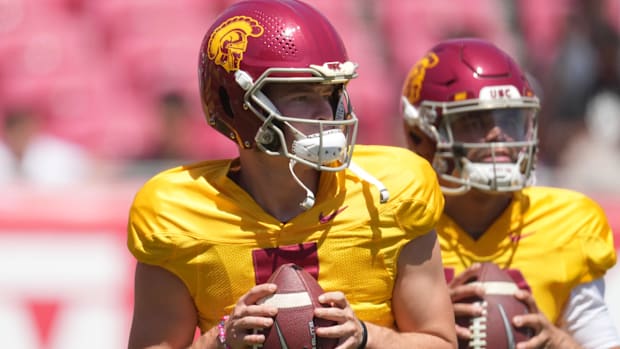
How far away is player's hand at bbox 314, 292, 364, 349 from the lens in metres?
2.04

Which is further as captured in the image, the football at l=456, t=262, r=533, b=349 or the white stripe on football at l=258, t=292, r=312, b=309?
the football at l=456, t=262, r=533, b=349

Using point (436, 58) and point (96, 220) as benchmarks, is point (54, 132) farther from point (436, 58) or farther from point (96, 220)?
point (436, 58)

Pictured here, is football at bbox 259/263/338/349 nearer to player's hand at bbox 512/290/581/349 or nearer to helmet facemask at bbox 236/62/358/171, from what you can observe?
helmet facemask at bbox 236/62/358/171

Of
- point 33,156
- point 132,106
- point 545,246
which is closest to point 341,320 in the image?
point 545,246

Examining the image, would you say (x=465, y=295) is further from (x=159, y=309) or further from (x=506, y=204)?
(x=159, y=309)

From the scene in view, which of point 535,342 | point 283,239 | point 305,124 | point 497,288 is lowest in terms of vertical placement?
point 535,342

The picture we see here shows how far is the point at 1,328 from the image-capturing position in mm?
4160

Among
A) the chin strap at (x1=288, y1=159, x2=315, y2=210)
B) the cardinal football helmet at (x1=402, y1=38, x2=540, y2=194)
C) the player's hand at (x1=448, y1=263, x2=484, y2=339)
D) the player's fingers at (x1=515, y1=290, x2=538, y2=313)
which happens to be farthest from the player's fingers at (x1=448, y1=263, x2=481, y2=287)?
the chin strap at (x1=288, y1=159, x2=315, y2=210)

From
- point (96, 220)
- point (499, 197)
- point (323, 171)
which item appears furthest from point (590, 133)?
point (323, 171)

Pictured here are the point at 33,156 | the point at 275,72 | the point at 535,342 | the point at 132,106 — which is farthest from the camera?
the point at 132,106

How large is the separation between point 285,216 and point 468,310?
0.51 meters

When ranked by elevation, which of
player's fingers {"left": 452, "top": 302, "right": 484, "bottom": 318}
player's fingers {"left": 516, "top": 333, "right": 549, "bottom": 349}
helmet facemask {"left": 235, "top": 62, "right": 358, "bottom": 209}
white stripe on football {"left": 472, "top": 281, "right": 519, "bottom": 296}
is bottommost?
player's fingers {"left": 516, "top": 333, "right": 549, "bottom": 349}

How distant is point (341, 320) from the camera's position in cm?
205

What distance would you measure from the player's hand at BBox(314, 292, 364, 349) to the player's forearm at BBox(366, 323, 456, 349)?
0.16ft
